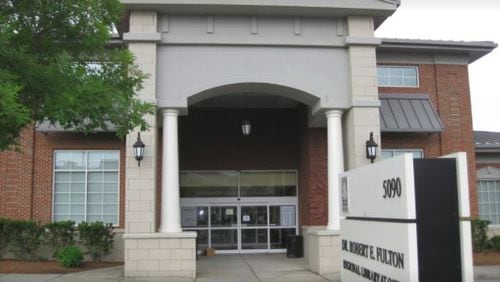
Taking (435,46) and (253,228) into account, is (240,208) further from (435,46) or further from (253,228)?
(435,46)

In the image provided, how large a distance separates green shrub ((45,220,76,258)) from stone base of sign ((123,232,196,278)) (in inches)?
187

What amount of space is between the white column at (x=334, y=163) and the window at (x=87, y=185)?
760 cm

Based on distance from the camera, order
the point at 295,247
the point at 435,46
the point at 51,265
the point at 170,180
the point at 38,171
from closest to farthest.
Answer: the point at 170,180
the point at 51,265
the point at 38,171
the point at 295,247
the point at 435,46

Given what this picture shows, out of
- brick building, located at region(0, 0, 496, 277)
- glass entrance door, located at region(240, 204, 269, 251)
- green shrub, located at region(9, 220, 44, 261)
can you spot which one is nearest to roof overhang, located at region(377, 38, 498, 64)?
brick building, located at region(0, 0, 496, 277)

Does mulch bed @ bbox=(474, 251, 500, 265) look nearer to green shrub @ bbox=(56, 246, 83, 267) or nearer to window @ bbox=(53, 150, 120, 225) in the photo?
green shrub @ bbox=(56, 246, 83, 267)

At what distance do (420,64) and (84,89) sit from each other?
15.3 meters

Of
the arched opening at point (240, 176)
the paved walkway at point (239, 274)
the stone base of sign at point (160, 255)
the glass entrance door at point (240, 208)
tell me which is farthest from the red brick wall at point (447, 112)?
the stone base of sign at point (160, 255)

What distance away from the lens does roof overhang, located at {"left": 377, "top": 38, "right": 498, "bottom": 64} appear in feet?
66.0

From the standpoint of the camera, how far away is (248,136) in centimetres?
2111

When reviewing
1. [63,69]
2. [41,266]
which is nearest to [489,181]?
[41,266]

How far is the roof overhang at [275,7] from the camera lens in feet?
48.9

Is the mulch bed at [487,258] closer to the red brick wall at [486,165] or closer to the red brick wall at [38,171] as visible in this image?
the red brick wall at [486,165]

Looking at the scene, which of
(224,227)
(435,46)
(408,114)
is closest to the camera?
(408,114)

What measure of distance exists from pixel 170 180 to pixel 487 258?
384 inches
